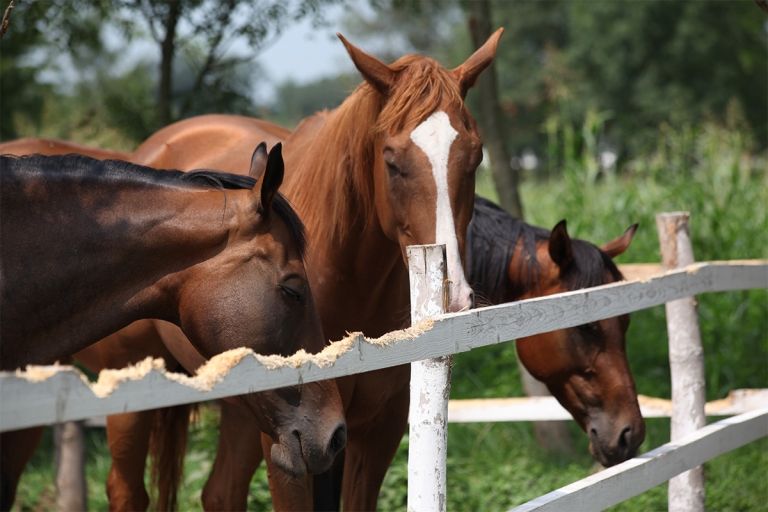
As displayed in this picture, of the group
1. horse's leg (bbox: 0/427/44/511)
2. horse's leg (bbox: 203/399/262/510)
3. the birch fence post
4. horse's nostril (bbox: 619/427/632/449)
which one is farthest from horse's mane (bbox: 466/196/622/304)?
the birch fence post

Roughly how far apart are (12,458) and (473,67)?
10.1ft

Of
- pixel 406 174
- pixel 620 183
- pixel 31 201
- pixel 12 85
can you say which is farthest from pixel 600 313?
pixel 12 85

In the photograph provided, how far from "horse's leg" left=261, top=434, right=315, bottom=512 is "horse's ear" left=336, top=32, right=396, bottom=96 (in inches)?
52.5

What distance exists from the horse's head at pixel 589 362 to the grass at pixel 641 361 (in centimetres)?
129

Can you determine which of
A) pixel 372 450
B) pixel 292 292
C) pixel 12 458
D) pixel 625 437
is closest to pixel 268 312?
pixel 292 292

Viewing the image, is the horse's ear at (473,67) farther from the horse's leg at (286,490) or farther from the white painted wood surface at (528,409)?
the white painted wood surface at (528,409)

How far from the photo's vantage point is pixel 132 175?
295 centimetres

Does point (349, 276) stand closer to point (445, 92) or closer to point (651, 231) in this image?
point (445, 92)

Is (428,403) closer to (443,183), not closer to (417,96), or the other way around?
(443,183)

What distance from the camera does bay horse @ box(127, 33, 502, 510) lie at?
11.0ft

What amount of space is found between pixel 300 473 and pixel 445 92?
4.65 feet

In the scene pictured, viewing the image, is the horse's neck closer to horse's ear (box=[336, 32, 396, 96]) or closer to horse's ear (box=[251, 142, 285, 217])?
horse's ear (box=[251, 142, 285, 217])

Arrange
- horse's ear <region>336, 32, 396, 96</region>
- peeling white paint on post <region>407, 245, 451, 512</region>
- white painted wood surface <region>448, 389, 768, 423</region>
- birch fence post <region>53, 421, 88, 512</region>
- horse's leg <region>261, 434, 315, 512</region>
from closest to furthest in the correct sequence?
peeling white paint on post <region>407, 245, 451, 512</region> < horse's ear <region>336, 32, 396, 96</region> < horse's leg <region>261, 434, 315, 512</region> < white painted wood surface <region>448, 389, 768, 423</region> < birch fence post <region>53, 421, 88, 512</region>

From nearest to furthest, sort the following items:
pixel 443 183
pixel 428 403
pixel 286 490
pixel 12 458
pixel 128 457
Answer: pixel 428 403, pixel 443 183, pixel 286 490, pixel 128 457, pixel 12 458
